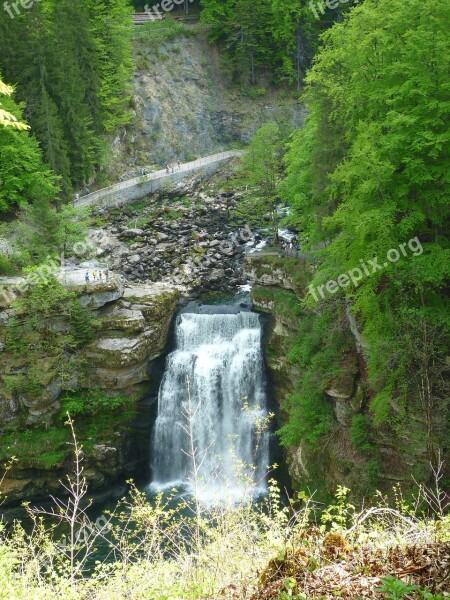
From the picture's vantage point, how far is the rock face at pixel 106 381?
2306cm

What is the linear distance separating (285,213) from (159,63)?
813 inches

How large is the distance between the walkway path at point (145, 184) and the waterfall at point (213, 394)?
15.0m

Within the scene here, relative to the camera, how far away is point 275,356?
78.5 feet

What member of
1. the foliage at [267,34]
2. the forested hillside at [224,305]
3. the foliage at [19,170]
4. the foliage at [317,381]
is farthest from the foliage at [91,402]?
the foliage at [267,34]

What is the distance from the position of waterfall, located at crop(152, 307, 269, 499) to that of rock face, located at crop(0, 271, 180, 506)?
1114mm

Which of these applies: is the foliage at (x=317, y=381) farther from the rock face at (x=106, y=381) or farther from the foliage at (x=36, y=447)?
the foliage at (x=36, y=447)

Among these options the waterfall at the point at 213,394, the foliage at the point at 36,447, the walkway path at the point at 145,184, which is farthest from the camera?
the walkway path at the point at 145,184

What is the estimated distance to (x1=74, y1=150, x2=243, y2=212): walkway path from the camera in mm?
35750

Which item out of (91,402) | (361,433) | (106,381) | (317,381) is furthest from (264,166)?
(361,433)

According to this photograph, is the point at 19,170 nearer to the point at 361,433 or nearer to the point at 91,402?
the point at 91,402

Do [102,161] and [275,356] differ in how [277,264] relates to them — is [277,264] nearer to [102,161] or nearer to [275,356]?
[275,356]

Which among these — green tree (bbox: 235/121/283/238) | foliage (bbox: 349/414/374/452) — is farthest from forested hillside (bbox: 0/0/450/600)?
green tree (bbox: 235/121/283/238)

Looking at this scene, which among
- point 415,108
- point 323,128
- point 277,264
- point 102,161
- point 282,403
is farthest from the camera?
point 102,161

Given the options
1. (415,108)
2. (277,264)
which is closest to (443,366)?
(415,108)
